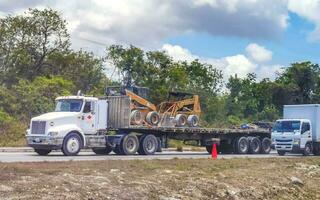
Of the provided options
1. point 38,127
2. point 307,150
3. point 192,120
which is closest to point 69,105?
point 38,127

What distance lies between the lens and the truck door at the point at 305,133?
35.8m

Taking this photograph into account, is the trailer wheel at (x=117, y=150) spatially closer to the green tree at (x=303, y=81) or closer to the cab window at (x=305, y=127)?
the cab window at (x=305, y=127)

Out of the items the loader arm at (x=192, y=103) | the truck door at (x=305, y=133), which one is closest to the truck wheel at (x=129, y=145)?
the loader arm at (x=192, y=103)

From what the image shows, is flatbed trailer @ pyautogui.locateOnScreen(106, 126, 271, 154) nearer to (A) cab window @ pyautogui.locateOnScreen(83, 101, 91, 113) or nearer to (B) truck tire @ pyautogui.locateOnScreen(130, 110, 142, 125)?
(B) truck tire @ pyautogui.locateOnScreen(130, 110, 142, 125)

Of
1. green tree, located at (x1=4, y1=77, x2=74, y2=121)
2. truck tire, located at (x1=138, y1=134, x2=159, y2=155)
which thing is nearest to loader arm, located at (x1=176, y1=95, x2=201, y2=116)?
truck tire, located at (x1=138, y1=134, x2=159, y2=155)

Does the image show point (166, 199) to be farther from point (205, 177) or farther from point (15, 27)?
point (15, 27)

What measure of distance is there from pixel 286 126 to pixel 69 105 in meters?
14.2

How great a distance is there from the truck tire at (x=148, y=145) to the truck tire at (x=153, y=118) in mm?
803

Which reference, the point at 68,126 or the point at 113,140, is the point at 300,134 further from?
the point at 68,126

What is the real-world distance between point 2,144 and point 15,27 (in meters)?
15.2

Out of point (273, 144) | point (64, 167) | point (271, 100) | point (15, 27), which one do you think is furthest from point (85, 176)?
point (271, 100)

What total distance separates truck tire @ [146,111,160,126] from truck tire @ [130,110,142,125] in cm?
61

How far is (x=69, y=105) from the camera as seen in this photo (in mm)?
29016

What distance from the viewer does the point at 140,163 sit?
21453 mm
